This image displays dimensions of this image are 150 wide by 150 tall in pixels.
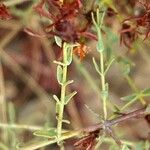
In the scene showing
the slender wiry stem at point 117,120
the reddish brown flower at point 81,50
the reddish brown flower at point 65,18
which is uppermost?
the reddish brown flower at point 65,18

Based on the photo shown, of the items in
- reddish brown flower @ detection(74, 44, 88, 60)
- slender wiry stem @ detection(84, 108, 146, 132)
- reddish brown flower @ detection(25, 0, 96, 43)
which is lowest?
slender wiry stem @ detection(84, 108, 146, 132)

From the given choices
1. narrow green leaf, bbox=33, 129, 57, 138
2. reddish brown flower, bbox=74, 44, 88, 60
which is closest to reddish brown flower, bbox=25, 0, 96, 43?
reddish brown flower, bbox=74, 44, 88, 60

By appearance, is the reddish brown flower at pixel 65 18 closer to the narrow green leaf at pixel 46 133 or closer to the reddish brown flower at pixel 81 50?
the reddish brown flower at pixel 81 50

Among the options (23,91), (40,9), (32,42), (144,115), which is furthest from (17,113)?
(40,9)

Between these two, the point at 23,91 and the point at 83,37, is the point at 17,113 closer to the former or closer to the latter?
the point at 23,91

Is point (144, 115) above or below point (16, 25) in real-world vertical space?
below

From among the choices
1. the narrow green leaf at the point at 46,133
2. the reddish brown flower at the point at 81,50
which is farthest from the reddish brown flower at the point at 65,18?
the narrow green leaf at the point at 46,133

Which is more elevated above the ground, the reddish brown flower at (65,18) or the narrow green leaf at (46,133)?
the reddish brown flower at (65,18)

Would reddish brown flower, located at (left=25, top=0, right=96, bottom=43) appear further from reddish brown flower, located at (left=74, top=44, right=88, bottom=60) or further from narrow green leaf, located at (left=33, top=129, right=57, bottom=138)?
narrow green leaf, located at (left=33, top=129, right=57, bottom=138)

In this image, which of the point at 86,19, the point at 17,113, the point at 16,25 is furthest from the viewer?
the point at 17,113

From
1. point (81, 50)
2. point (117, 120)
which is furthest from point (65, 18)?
point (117, 120)

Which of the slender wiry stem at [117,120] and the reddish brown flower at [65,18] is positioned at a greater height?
the reddish brown flower at [65,18]
